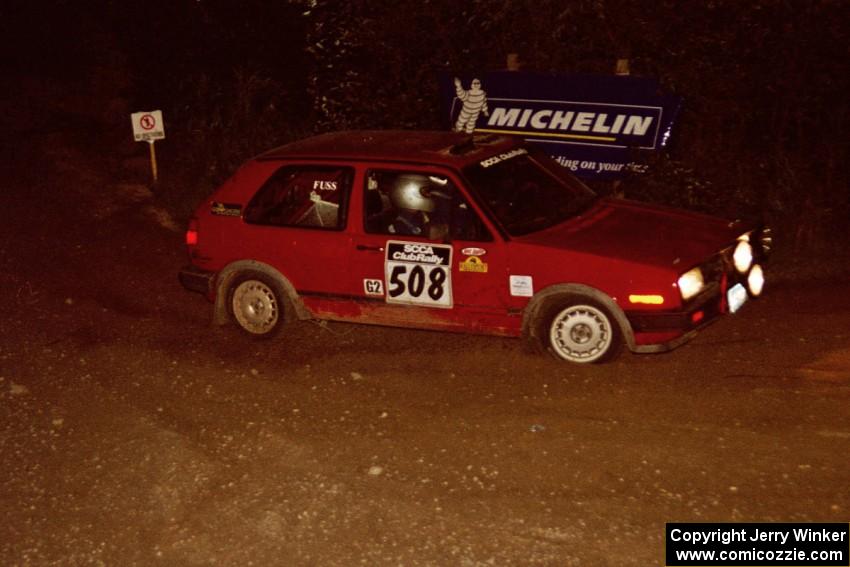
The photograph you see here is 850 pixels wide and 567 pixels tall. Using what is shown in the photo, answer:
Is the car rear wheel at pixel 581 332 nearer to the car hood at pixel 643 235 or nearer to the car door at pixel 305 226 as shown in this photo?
the car hood at pixel 643 235

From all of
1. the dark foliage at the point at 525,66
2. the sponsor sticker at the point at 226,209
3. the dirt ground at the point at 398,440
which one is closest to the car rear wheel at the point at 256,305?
the dirt ground at the point at 398,440

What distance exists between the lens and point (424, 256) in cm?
778

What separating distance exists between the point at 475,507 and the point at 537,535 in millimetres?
450

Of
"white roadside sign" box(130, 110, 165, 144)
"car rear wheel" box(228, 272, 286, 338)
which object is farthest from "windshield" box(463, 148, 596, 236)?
"white roadside sign" box(130, 110, 165, 144)

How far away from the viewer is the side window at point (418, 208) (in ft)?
25.2

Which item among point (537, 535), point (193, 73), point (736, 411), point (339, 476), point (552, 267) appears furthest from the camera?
point (193, 73)

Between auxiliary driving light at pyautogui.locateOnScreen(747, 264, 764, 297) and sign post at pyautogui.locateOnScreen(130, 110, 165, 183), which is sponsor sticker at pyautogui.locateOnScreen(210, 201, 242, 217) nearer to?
auxiliary driving light at pyautogui.locateOnScreen(747, 264, 764, 297)

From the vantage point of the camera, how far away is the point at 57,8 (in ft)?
68.2

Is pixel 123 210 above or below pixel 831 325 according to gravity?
above

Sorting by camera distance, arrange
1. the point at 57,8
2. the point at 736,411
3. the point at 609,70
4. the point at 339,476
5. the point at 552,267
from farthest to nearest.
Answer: the point at 57,8 → the point at 609,70 → the point at 552,267 → the point at 736,411 → the point at 339,476

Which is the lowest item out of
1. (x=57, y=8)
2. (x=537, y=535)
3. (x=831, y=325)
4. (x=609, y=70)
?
(x=537, y=535)

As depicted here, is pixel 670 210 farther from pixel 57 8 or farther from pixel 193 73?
pixel 57 8

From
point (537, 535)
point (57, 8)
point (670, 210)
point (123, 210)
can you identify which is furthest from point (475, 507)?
point (57, 8)

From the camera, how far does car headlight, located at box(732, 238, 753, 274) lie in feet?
25.5
